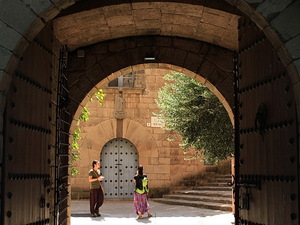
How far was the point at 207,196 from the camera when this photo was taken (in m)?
14.2

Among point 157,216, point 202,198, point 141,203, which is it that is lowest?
point 157,216

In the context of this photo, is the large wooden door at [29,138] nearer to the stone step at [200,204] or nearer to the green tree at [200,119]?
the green tree at [200,119]

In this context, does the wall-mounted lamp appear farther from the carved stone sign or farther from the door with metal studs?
the door with metal studs

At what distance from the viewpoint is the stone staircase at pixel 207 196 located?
508 inches

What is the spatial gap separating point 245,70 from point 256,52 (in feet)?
1.08

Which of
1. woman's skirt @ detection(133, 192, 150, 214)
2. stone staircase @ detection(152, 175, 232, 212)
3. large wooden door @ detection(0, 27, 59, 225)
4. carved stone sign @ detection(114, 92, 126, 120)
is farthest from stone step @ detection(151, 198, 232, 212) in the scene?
large wooden door @ detection(0, 27, 59, 225)

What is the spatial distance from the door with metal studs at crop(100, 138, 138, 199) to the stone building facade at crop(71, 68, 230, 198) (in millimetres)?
33

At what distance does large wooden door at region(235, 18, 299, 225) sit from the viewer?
3908mm

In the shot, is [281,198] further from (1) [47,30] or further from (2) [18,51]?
(1) [47,30]

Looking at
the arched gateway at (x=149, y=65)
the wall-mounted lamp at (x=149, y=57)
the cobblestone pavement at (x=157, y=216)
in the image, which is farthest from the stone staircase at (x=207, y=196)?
the arched gateway at (x=149, y=65)

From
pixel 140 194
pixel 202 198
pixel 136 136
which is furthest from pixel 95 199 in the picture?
pixel 136 136

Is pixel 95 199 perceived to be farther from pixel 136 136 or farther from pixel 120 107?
pixel 120 107

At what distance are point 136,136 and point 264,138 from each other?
1188 cm

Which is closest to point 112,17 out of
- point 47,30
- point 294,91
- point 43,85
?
point 47,30
